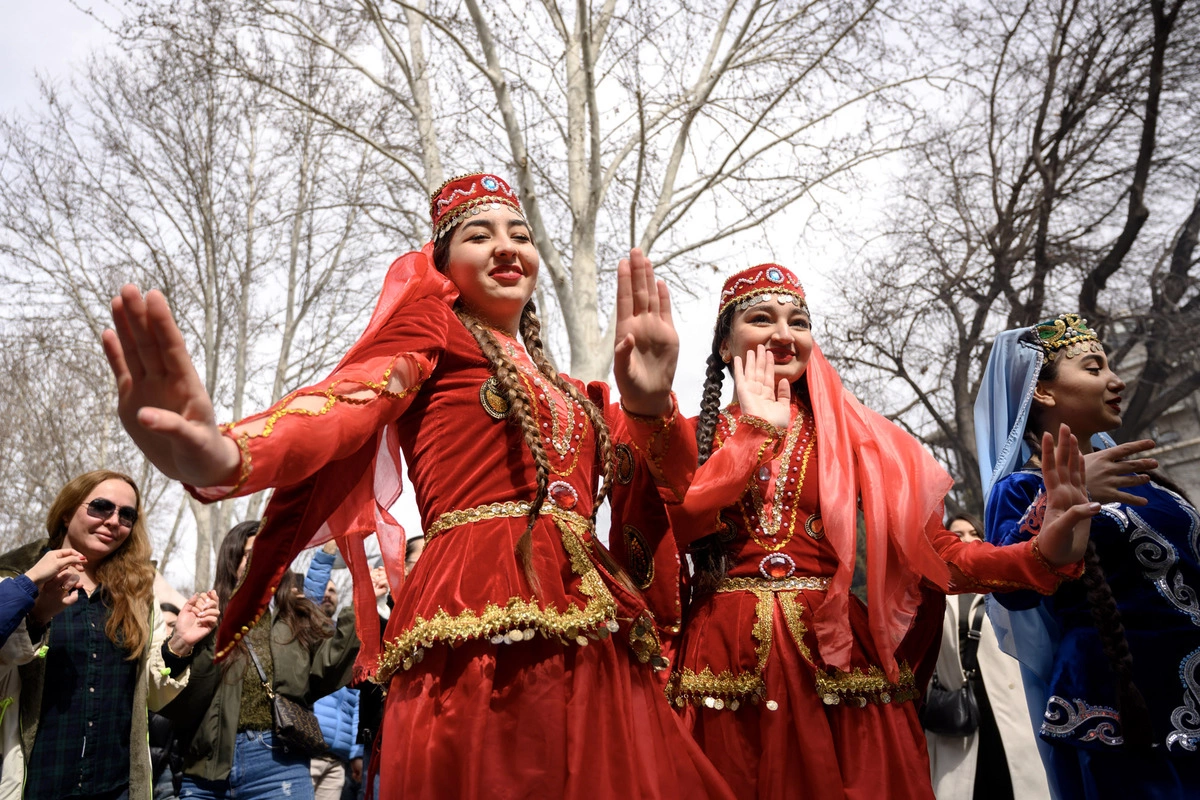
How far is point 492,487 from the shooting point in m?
2.48

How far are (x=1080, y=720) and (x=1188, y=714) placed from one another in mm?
287

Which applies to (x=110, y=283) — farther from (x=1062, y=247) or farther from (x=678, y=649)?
(x=678, y=649)

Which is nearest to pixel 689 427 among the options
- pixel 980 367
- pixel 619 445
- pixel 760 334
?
pixel 619 445

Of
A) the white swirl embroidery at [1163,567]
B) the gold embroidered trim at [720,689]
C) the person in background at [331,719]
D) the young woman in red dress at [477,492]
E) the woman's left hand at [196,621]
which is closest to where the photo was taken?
the young woman in red dress at [477,492]

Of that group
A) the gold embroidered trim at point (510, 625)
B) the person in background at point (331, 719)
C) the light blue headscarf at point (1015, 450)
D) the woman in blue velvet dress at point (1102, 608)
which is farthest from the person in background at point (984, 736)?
the person in background at point (331, 719)

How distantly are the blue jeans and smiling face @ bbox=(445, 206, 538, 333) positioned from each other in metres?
2.90

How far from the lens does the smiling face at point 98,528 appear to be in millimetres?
4266

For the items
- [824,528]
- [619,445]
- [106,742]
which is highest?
[619,445]

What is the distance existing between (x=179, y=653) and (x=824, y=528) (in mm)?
2626

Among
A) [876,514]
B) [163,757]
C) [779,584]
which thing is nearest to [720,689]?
[779,584]

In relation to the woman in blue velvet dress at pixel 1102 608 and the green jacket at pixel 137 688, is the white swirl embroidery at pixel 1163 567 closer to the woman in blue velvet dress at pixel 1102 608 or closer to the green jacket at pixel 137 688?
the woman in blue velvet dress at pixel 1102 608

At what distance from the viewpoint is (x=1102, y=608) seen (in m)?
3.15

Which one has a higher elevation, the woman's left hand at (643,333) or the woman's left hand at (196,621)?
the woman's left hand at (643,333)

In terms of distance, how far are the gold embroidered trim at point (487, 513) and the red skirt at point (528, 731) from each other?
1.00 feet
